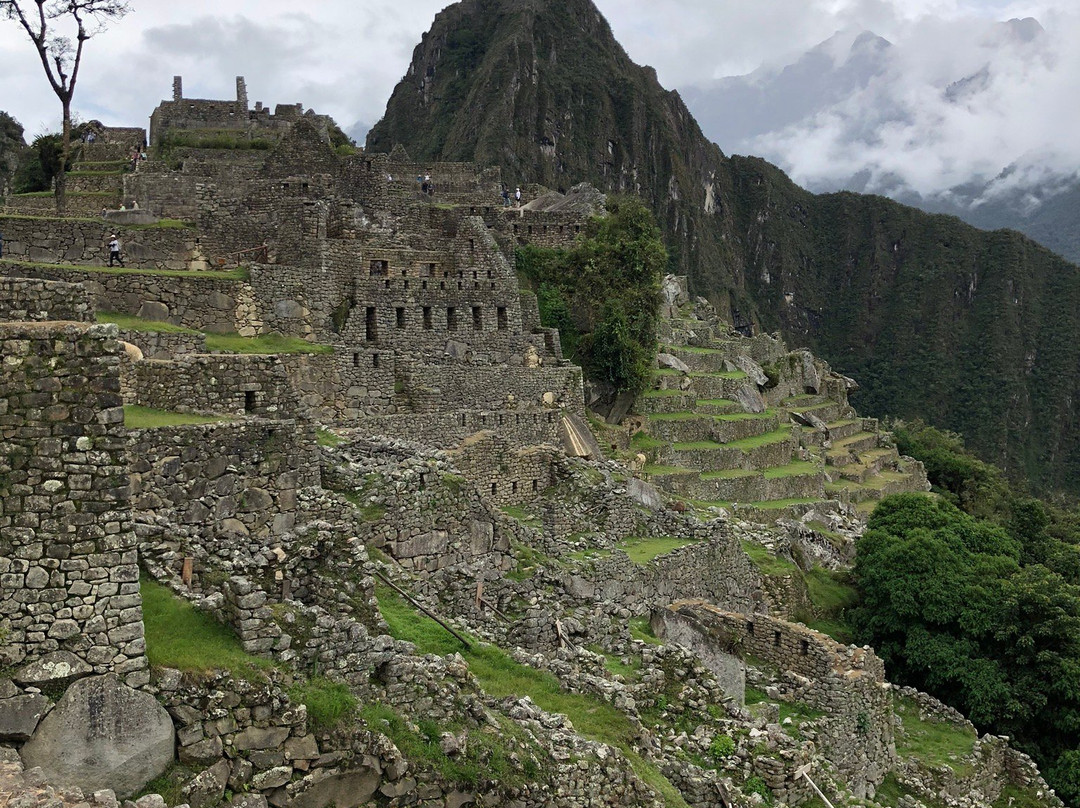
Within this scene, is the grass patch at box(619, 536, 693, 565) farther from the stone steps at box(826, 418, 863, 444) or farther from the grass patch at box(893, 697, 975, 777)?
the stone steps at box(826, 418, 863, 444)

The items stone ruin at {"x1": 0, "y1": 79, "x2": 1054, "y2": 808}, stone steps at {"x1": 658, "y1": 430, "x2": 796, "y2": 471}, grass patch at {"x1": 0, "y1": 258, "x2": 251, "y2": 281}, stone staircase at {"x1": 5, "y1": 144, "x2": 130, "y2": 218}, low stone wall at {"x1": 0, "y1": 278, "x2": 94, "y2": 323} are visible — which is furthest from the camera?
stone steps at {"x1": 658, "y1": 430, "x2": 796, "y2": 471}

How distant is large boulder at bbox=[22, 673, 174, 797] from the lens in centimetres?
587

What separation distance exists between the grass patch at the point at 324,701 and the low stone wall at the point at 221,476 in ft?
8.42

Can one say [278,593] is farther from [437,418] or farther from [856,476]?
[856,476]

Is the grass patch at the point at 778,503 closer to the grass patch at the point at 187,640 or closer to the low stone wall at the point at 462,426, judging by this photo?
the low stone wall at the point at 462,426

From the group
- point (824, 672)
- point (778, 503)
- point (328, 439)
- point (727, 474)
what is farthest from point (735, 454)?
point (328, 439)

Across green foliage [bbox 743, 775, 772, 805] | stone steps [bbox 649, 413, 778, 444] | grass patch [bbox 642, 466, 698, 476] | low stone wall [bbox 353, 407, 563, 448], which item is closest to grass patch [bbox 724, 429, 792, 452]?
stone steps [bbox 649, 413, 778, 444]

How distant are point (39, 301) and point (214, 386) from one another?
3.75m

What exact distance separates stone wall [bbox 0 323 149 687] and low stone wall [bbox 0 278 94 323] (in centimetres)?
88

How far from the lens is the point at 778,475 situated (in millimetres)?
35844

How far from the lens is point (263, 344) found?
1847 cm

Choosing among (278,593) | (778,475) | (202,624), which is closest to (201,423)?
(278,593)

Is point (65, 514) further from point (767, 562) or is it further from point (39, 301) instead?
point (767, 562)

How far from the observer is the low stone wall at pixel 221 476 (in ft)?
30.5
